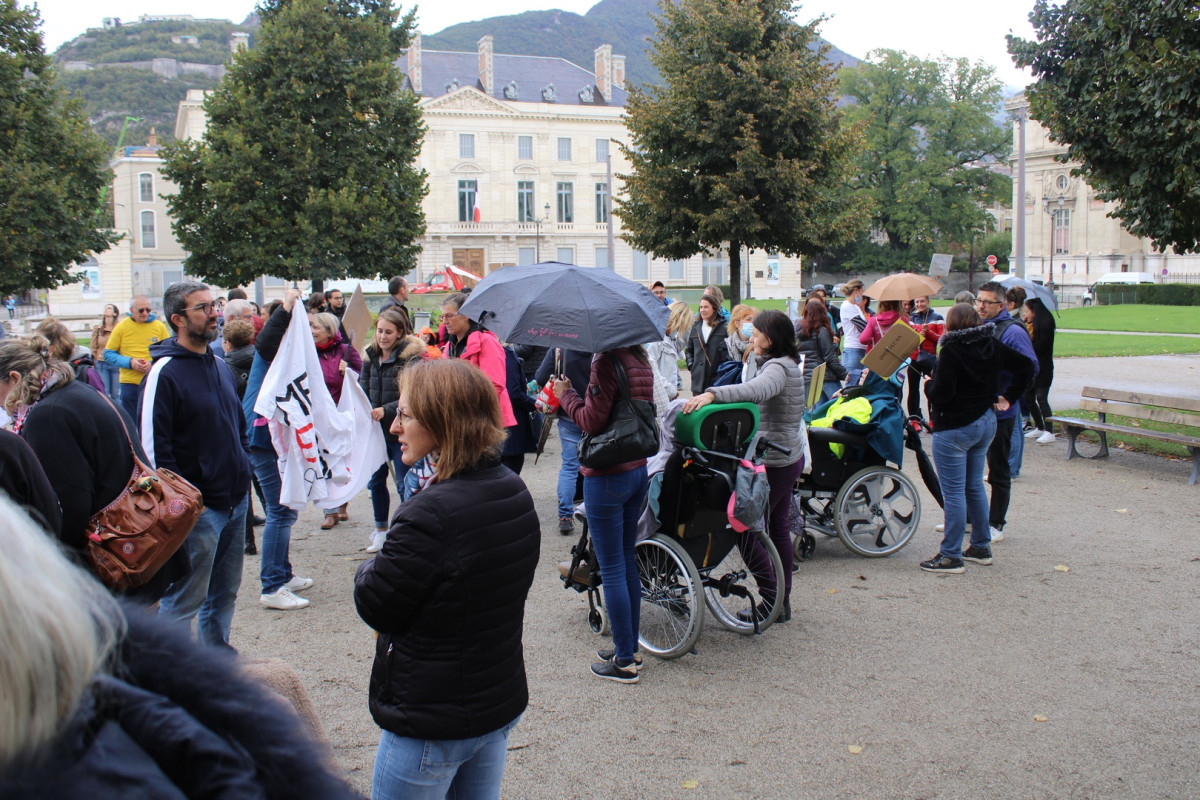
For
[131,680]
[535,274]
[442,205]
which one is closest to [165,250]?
[442,205]

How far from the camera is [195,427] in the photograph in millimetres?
4617

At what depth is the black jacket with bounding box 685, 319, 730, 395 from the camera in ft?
38.2

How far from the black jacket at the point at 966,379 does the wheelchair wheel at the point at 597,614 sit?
2.77m

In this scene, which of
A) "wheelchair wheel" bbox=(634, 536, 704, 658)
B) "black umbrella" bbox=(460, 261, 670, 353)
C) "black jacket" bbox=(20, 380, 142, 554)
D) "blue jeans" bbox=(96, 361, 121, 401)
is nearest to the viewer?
"black jacket" bbox=(20, 380, 142, 554)

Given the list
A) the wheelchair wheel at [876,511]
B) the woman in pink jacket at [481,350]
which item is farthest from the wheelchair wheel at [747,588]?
the woman in pink jacket at [481,350]

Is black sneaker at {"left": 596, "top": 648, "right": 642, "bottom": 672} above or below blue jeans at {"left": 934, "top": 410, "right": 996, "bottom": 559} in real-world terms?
below

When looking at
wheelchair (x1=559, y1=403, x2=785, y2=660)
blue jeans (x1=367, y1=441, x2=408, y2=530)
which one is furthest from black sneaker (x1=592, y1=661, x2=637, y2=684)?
blue jeans (x1=367, y1=441, x2=408, y2=530)

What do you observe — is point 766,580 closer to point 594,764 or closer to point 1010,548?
point 594,764

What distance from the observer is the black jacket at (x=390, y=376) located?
7176 mm

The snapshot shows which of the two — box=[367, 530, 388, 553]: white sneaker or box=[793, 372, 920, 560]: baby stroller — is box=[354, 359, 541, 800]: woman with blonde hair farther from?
box=[367, 530, 388, 553]: white sneaker

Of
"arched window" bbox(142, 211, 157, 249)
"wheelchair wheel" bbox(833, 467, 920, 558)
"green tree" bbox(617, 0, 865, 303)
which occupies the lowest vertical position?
"wheelchair wheel" bbox(833, 467, 920, 558)

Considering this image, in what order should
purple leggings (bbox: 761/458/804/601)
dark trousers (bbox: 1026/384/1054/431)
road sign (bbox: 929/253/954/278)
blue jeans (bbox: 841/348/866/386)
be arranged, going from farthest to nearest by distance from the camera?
road sign (bbox: 929/253/954/278) < blue jeans (bbox: 841/348/866/386) < dark trousers (bbox: 1026/384/1054/431) < purple leggings (bbox: 761/458/804/601)

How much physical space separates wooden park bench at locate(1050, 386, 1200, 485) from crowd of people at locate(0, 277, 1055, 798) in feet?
5.86

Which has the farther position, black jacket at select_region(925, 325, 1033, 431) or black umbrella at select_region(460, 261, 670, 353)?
black jacket at select_region(925, 325, 1033, 431)
